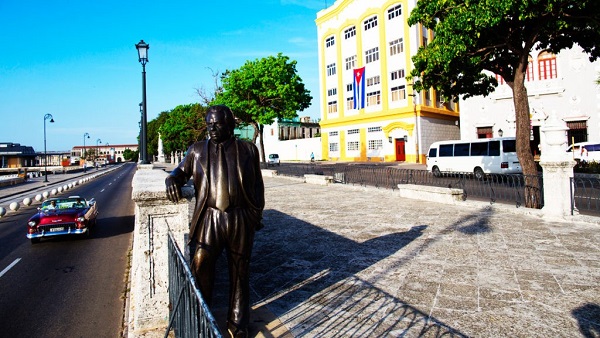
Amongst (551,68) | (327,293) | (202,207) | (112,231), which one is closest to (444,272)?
(327,293)

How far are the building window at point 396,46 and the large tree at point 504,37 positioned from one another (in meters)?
25.3

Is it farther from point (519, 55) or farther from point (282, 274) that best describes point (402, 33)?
point (282, 274)

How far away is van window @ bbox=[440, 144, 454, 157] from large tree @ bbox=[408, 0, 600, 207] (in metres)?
8.54

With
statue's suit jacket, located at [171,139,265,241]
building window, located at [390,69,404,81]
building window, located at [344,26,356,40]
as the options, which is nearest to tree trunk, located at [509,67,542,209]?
statue's suit jacket, located at [171,139,265,241]

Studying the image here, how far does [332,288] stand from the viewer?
14.7 ft

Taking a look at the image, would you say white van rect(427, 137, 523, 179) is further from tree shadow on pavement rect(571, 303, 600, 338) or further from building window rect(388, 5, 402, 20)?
building window rect(388, 5, 402, 20)

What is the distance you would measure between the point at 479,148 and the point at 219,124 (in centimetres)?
1874

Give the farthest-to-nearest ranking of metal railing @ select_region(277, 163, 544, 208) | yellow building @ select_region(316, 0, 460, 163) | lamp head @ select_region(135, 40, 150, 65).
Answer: yellow building @ select_region(316, 0, 460, 163) → lamp head @ select_region(135, 40, 150, 65) → metal railing @ select_region(277, 163, 544, 208)

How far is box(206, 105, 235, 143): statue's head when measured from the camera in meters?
3.02

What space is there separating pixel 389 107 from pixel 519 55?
27.1m

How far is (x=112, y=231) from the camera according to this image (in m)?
10.5

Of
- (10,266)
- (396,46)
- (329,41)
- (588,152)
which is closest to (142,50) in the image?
(10,266)

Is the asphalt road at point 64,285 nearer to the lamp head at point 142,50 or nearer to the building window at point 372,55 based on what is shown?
the lamp head at point 142,50

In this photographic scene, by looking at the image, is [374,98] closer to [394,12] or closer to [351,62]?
[351,62]
